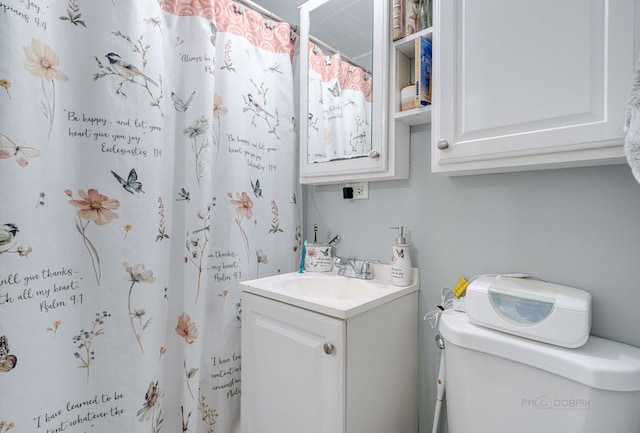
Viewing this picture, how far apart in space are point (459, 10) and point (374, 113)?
1.28ft

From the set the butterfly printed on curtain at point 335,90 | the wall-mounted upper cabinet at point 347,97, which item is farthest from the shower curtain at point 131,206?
the butterfly printed on curtain at point 335,90

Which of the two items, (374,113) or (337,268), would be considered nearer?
(374,113)

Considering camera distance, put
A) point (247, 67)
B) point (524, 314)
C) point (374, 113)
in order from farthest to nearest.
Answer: point (247, 67)
point (374, 113)
point (524, 314)

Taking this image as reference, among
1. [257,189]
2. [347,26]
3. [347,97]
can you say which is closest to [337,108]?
[347,97]

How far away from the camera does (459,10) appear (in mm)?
840

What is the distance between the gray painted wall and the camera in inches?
30.7

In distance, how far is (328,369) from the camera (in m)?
0.86

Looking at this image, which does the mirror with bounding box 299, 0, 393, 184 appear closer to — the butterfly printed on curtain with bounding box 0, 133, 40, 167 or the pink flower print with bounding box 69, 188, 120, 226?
the pink flower print with bounding box 69, 188, 120, 226

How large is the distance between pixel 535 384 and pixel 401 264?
50 cm

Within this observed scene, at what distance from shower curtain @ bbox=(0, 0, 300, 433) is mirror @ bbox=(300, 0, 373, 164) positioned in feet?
0.64

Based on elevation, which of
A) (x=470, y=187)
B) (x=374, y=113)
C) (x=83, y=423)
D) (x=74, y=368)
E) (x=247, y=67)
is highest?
(x=247, y=67)

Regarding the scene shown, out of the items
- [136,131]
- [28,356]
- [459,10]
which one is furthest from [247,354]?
[459,10]

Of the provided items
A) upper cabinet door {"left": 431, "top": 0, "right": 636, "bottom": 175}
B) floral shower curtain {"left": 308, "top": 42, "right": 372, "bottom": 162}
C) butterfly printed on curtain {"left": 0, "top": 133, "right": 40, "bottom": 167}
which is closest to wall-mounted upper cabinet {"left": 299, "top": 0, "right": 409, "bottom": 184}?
floral shower curtain {"left": 308, "top": 42, "right": 372, "bottom": 162}

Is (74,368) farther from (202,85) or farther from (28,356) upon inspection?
(202,85)
